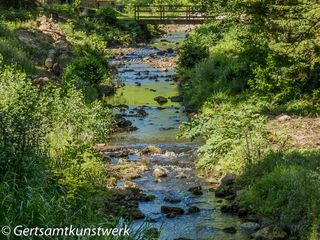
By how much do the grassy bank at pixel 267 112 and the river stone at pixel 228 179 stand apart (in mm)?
198

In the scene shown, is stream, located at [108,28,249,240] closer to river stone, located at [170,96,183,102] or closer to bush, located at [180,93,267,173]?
river stone, located at [170,96,183,102]

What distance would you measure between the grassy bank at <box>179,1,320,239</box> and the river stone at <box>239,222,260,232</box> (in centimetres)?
37

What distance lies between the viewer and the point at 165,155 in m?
15.9

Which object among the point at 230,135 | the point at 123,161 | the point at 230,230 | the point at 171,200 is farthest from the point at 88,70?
the point at 230,230

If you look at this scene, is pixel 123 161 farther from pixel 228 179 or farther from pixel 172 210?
pixel 172 210

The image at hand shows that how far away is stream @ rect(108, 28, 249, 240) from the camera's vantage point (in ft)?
36.1

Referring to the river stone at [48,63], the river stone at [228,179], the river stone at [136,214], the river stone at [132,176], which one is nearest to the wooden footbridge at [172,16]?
the river stone at [48,63]

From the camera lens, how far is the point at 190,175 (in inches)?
558

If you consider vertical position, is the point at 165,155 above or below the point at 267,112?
below

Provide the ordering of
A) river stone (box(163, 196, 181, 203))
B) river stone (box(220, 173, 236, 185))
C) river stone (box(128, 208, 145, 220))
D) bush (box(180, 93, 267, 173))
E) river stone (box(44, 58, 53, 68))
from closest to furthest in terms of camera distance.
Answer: river stone (box(128, 208, 145, 220)) → river stone (box(163, 196, 181, 203)) → river stone (box(220, 173, 236, 185)) → bush (box(180, 93, 267, 173)) → river stone (box(44, 58, 53, 68))

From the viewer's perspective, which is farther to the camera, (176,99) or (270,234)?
(176,99)

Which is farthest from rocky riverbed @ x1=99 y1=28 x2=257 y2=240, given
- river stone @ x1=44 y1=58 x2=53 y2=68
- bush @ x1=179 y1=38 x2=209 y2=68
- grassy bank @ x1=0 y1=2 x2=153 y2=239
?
river stone @ x1=44 y1=58 x2=53 y2=68

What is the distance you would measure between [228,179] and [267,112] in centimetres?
447

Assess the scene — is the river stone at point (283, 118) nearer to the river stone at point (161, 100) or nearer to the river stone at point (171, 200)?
the river stone at point (171, 200)
